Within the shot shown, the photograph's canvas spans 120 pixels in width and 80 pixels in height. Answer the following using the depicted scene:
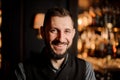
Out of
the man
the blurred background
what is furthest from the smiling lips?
the blurred background

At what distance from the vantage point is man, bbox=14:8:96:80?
3.59 feet

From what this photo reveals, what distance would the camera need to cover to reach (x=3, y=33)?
3.23 meters

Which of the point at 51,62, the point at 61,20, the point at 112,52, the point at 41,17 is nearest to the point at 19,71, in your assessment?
the point at 51,62

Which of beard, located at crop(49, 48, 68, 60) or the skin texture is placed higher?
the skin texture

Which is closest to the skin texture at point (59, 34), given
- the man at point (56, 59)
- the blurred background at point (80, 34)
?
the man at point (56, 59)

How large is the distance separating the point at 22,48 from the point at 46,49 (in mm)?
2110

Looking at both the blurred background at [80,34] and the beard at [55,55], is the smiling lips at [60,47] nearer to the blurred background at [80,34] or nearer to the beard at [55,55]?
the beard at [55,55]

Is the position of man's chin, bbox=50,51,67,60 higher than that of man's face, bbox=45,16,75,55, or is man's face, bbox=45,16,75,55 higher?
man's face, bbox=45,16,75,55

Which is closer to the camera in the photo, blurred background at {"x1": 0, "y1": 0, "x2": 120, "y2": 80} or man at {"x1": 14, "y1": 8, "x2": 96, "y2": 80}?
man at {"x1": 14, "y1": 8, "x2": 96, "y2": 80}

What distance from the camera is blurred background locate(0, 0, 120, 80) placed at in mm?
3207

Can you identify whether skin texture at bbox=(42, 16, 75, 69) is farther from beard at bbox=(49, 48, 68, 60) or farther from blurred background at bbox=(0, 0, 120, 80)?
blurred background at bbox=(0, 0, 120, 80)

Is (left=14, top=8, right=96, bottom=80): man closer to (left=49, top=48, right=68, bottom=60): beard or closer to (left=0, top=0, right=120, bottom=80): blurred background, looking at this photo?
(left=49, top=48, right=68, bottom=60): beard

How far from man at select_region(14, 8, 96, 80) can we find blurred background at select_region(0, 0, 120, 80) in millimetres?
1996

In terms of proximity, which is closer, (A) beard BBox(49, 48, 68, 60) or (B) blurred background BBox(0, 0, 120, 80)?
(A) beard BBox(49, 48, 68, 60)
